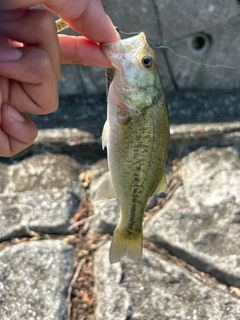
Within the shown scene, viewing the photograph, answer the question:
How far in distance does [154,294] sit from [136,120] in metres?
1.02

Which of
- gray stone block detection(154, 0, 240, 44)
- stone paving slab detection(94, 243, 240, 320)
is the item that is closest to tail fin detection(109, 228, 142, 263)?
stone paving slab detection(94, 243, 240, 320)

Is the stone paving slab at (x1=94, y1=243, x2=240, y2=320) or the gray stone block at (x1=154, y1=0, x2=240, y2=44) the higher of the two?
the gray stone block at (x1=154, y1=0, x2=240, y2=44)

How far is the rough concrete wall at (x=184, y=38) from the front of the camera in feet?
12.1

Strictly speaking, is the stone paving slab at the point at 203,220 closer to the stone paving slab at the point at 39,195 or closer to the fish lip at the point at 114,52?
the stone paving slab at the point at 39,195

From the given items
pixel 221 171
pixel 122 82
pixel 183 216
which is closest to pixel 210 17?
pixel 221 171

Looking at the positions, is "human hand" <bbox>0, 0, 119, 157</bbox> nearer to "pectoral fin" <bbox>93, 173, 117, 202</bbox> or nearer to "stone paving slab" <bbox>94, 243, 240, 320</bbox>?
"pectoral fin" <bbox>93, 173, 117, 202</bbox>

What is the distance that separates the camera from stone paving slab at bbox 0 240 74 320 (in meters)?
2.28

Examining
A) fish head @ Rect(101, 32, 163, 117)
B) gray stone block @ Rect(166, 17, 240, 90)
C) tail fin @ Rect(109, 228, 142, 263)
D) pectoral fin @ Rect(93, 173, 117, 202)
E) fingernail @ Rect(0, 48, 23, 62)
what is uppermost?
fingernail @ Rect(0, 48, 23, 62)

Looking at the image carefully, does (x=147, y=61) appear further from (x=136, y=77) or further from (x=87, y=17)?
(x=87, y=17)

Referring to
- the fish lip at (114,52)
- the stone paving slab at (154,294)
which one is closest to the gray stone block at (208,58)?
the stone paving slab at (154,294)

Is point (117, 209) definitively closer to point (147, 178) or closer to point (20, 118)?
point (147, 178)

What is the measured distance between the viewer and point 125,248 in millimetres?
2141

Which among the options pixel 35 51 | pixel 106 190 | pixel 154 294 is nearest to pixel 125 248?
pixel 106 190

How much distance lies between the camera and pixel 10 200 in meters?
2.90
